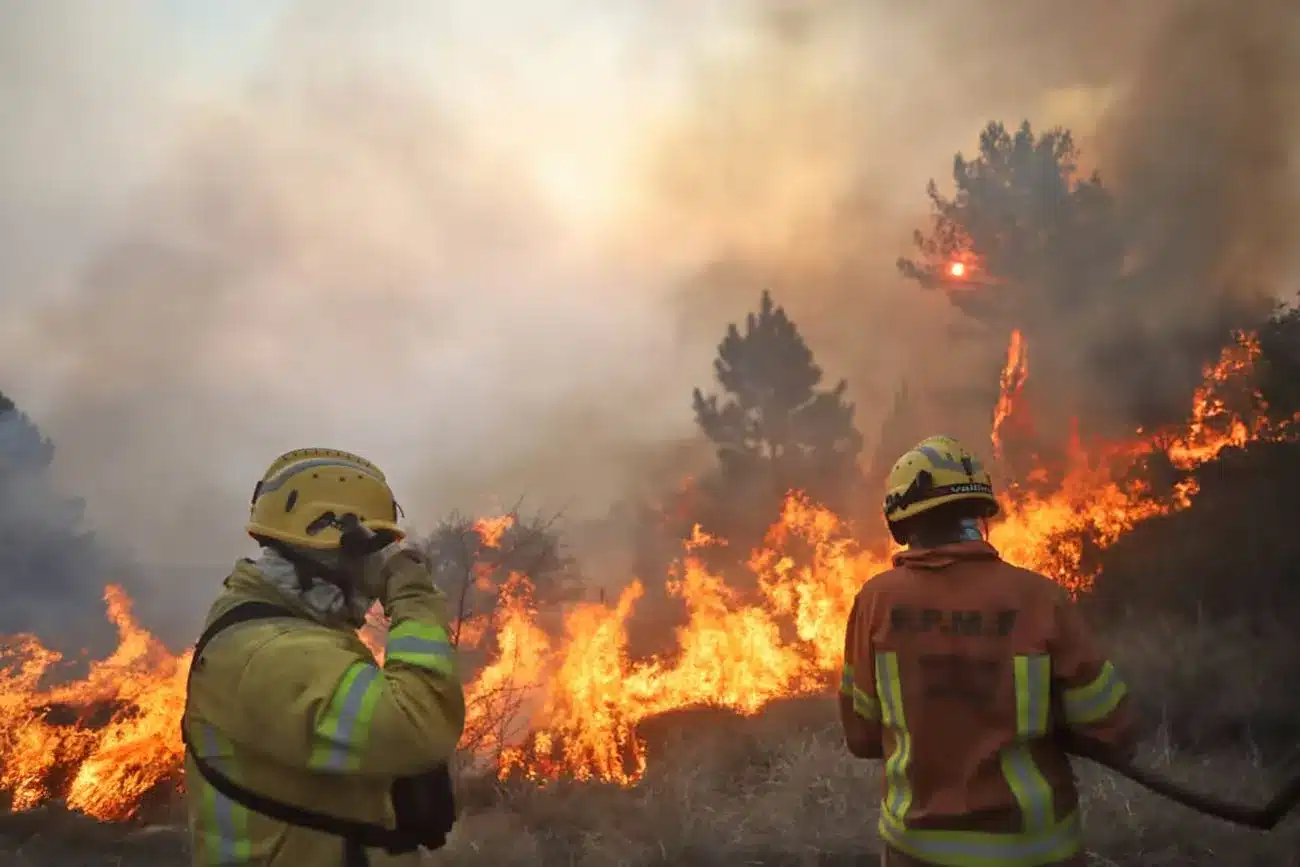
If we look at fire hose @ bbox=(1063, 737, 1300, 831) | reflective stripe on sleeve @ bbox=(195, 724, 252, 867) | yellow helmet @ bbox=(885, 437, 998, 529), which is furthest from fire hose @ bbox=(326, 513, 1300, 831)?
yellow helmet @ bbox=(885, 437, 998, 529)

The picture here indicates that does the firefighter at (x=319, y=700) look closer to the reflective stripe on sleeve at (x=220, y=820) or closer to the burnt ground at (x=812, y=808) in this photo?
the reflective stripe on sleeve at (x=220, y=820)

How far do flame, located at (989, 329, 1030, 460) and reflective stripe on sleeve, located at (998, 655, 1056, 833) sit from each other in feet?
63.8

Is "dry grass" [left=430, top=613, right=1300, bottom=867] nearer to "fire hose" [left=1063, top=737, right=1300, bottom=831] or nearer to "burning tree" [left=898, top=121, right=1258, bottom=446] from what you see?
"fire hose" [left=1063, top=737, right=1300, bottom=831]

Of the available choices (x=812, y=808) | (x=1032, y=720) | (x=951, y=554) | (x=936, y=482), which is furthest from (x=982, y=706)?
(x=812, y=808)

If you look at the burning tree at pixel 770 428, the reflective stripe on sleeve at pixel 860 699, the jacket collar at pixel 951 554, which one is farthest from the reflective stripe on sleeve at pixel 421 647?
the burning tree at pixel 770 428

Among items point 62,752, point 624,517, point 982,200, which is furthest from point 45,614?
point 982,200

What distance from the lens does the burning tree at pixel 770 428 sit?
27328mm

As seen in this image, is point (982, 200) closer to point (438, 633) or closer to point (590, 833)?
point (590, 833)

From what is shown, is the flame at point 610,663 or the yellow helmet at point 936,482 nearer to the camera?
the yellow helmet at point 936,482

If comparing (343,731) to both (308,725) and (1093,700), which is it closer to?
(308,725)

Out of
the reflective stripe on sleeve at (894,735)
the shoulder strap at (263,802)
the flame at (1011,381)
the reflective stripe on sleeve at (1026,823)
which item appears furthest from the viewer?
the flame at (1011,381)

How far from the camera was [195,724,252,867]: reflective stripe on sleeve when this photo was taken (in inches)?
70.7

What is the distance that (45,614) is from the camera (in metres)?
23.9

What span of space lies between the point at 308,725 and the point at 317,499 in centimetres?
68
